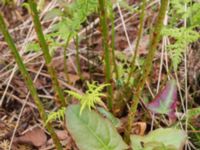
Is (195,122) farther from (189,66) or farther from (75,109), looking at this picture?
(75,109)

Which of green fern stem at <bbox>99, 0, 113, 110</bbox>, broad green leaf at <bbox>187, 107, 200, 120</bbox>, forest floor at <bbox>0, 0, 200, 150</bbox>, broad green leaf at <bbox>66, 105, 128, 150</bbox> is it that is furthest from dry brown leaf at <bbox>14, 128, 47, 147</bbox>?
broad green leaf at <bbox>187, 107, 200, 120</bbox>

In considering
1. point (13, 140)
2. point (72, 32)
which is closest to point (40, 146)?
point (13, 140)

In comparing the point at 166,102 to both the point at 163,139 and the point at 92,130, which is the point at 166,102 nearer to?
the point at 163,139

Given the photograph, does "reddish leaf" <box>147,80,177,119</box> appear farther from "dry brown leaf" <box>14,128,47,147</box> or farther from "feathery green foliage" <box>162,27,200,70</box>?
"dry brown leaf" <box>14,128,47,147</box>

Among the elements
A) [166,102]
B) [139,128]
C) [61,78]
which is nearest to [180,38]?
[166,102]

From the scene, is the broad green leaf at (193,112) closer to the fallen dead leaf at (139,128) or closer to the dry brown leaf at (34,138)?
the fallen dead leaf at (139,128)
